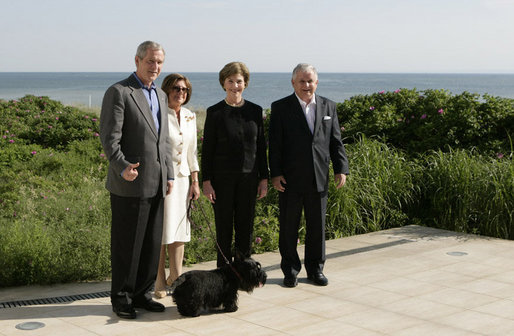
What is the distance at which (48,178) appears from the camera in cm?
1010

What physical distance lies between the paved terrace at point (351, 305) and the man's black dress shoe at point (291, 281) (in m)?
0.05

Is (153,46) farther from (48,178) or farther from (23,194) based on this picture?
(48,178)

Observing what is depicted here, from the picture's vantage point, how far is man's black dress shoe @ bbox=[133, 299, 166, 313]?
511 centimetres

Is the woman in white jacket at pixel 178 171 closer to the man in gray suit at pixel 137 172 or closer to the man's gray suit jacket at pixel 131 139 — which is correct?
the man in gray suit at pixel 137 172

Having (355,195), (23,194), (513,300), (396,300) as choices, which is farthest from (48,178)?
(513,300)

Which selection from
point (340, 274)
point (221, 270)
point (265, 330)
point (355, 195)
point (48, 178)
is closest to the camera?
point (265, 330)

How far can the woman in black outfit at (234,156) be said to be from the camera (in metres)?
5.56

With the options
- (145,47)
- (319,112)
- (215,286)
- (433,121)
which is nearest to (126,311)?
(215,286)

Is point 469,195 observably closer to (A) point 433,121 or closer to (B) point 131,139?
(A) point 433,121

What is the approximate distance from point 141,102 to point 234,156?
987mm

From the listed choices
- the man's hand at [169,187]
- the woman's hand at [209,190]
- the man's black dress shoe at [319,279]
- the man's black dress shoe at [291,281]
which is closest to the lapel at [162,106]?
the man's hand at [169,187]

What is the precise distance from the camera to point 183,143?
5.49 m

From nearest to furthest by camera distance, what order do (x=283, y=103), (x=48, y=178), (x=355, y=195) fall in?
(x=283, y=103), (x=355, y=195), (x=48, y=178)

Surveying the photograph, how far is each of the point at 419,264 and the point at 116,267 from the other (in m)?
3.09
